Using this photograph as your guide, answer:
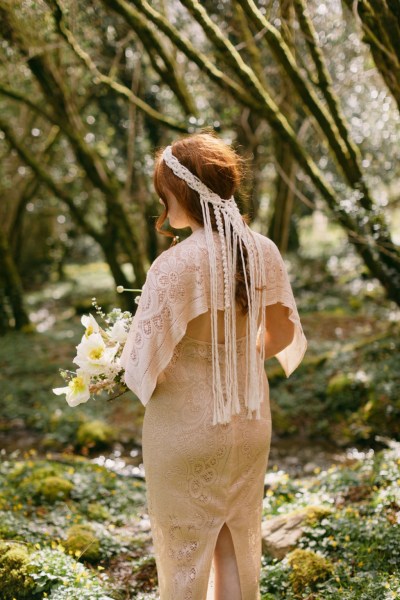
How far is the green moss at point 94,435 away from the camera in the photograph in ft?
24.9

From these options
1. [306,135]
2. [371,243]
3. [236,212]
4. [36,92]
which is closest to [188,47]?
[371,243]

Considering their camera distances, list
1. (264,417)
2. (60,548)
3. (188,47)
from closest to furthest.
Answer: (264,417) < (60,548) < (188,47)

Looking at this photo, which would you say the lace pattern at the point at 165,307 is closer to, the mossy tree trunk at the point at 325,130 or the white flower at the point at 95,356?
the white flower at the point at 95,356

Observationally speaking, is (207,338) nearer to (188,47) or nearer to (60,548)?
(60,548)

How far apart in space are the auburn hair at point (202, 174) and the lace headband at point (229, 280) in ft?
0.08

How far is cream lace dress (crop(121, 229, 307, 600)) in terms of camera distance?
8.46ft

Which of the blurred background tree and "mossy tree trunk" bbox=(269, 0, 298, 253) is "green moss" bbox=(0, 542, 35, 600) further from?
"mossy tree trunk" bbox=(269, 0, 298, 253)

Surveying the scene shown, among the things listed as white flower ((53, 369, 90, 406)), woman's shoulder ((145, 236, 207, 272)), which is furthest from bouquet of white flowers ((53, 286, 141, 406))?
woman's shoulder ((145, 236, 207, 272))

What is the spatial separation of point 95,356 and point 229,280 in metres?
0.75

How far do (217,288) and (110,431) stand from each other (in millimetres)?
5541

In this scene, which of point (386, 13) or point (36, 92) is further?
point (36, 92)

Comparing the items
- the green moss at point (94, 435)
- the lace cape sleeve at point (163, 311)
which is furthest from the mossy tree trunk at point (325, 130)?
the green moss at point (94, 435)

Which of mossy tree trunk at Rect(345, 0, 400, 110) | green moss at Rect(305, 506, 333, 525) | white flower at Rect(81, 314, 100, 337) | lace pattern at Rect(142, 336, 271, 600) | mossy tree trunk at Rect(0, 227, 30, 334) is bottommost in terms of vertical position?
green moss at Rect(305, 506, 333, 525)

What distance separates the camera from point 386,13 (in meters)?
4.59
